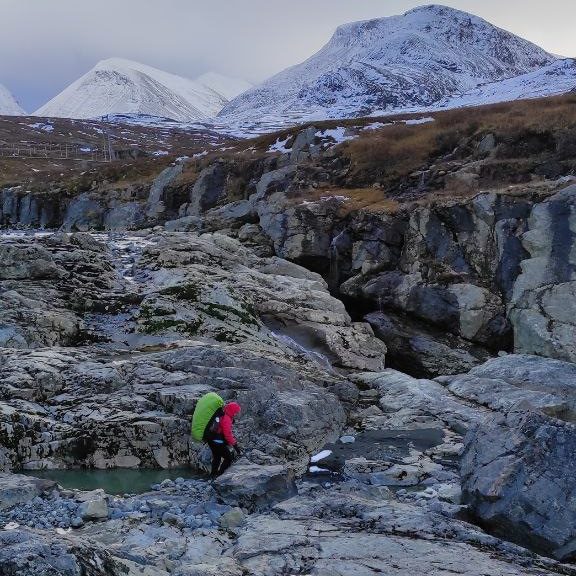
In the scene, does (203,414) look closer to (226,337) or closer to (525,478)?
(525,478)

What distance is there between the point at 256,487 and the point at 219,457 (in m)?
2.35

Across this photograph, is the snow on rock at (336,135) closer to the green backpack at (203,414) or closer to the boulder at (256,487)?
the green backpack at (203,414)

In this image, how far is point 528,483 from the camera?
9852 millimetres

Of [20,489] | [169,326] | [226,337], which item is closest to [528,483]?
[20,489]

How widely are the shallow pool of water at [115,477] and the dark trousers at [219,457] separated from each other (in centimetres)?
67

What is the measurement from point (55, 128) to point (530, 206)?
168354 millimetres

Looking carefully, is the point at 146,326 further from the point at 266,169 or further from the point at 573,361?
the point at 266,169

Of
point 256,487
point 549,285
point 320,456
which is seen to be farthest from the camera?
point 549,285

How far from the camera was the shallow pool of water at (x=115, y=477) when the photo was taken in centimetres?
1306

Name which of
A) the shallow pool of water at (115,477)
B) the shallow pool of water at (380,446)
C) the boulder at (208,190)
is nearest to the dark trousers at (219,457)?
the shallow pool of water at (115,477)

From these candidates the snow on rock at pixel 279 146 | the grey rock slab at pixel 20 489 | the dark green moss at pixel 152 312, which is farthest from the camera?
the snow on rock at pixel 279 146

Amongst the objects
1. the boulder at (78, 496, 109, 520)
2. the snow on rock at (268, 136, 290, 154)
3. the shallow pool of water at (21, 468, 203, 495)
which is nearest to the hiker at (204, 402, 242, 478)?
the shallow pool of water at (21, 468, 203, 495)

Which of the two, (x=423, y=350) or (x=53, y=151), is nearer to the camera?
(x=423, y=350)

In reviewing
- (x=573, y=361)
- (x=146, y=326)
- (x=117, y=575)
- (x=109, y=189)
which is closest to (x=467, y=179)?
(x=573, y=361)
